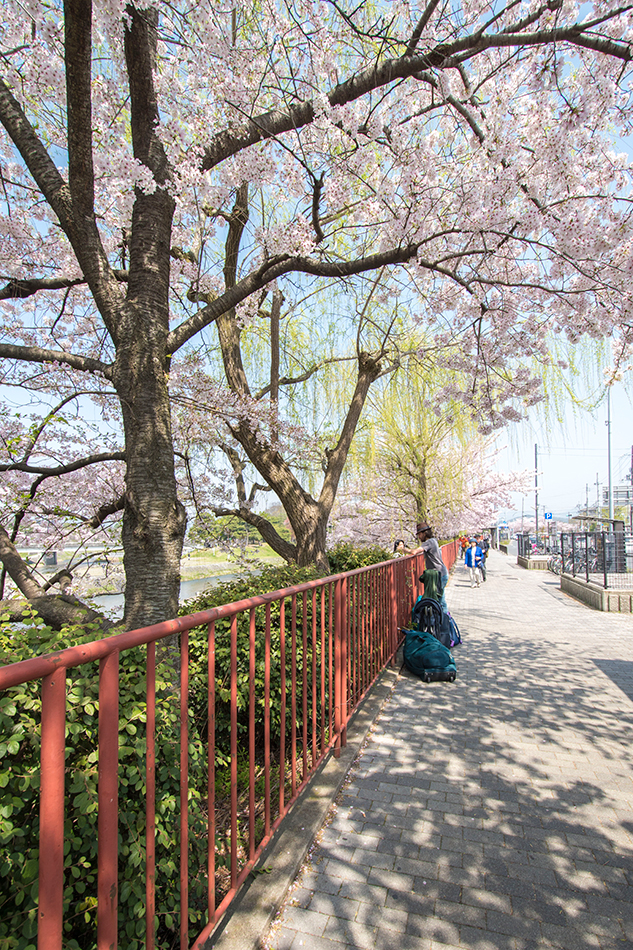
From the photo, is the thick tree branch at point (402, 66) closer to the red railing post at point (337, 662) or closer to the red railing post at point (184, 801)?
the red railing post at point (337, 662)

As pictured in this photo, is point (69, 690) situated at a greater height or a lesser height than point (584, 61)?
lesser

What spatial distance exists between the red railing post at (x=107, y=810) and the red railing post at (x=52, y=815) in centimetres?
14

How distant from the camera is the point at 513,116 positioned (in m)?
5.07

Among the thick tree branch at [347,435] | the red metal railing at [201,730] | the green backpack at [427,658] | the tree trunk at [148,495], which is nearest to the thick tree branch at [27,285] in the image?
the tree trunk at [148,495]

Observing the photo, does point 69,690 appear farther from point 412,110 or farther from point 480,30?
point 412,110

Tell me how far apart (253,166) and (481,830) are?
599 centimetres

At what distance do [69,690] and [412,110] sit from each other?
6.86 meters

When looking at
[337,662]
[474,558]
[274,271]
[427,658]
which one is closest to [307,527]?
[427,658]

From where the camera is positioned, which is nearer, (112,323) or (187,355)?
(112,323)

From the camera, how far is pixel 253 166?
5.31 metres

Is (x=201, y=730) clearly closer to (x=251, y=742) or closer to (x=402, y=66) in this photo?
(x=251, y=742)

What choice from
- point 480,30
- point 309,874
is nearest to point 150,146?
point 480,30

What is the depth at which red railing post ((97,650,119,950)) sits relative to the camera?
4.08ft

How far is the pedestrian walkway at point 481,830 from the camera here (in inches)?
83.7
